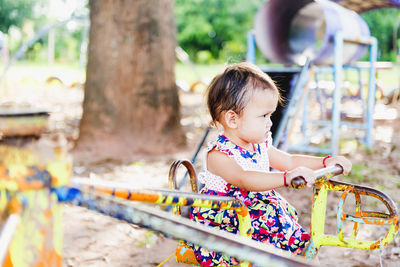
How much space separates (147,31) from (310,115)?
17.4 ft

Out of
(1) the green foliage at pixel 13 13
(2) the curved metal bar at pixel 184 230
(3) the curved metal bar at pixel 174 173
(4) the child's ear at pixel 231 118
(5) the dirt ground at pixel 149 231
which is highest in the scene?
(1) the green foliage at pixel 13 13

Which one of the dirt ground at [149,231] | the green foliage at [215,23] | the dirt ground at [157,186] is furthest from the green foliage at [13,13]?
the dirt ground at [149,231]

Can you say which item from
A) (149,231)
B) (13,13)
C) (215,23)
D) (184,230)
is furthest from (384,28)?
(13,13)

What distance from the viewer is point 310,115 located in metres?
9.53

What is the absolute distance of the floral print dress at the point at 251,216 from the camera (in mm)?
1843

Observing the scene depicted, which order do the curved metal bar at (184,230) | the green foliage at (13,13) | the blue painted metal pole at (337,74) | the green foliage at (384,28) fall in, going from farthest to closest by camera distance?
the green foliage at (13,13)
the green foliage at (384,28)
the blue painted metal pole at (337,74)
the curved metal bar at (184,230)

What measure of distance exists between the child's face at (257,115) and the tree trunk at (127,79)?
11.6ft

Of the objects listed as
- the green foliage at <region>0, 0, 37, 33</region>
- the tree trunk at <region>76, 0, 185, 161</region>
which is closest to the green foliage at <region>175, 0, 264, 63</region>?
the green foliage at <region>0, 0, 37, 33</region>

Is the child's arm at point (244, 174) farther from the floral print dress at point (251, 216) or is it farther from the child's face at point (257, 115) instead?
the child's face at point (257, 115)

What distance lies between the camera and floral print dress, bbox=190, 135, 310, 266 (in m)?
1.84

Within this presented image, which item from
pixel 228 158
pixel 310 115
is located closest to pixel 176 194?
pixel 228 158

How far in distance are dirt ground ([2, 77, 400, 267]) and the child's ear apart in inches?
23.7

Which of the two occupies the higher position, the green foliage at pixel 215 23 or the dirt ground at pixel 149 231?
the green foliage at pixel 215 23

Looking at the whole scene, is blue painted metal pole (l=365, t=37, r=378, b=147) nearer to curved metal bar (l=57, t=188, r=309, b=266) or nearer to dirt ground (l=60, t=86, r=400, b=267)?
dirt ground (l=60, t=86, r=400, b=267)
